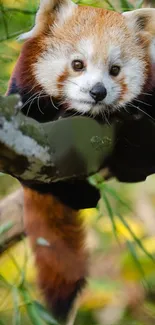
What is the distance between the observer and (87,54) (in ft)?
3.79

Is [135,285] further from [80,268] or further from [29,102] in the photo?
[29,102]

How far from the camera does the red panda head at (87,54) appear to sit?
3.79 ft

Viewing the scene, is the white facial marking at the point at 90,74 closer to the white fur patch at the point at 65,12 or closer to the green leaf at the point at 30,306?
the white fur patch at the point at 65,12

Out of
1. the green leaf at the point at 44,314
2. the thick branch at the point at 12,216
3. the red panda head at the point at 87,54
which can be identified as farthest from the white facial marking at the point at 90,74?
the green leaf at the point at 44,314

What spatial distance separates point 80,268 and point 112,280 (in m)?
0.09

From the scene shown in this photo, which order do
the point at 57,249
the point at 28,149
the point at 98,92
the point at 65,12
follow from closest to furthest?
1. the point at 28,149
2. the point at 98,92
3. the point at 65,12
4. the point at 57,249

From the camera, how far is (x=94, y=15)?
124cm

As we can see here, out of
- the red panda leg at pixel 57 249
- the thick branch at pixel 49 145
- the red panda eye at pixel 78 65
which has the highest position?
the red panda eye at pixel 78 65

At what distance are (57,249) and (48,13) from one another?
0.53m

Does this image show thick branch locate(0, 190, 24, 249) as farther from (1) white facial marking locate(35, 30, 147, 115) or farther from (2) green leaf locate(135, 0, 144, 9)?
(2) green leaf locate(135, 0, 144, 9)

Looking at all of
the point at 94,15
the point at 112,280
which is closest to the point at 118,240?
the point at 112,280

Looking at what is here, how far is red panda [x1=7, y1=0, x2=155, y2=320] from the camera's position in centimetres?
116

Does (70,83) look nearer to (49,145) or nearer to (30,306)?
(49,145)

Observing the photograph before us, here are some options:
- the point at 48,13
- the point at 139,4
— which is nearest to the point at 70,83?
the point at 48,13
